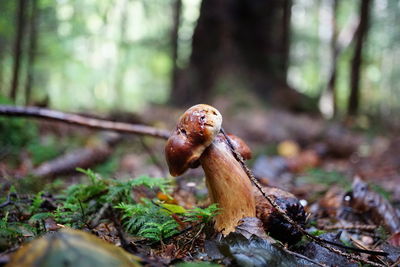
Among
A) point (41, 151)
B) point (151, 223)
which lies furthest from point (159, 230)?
point (41, 151)

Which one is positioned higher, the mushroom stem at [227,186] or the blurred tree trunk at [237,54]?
the blurred tree trunk at [237,54]

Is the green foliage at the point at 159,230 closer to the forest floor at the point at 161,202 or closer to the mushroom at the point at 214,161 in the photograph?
the forest floor at the point at 161,202

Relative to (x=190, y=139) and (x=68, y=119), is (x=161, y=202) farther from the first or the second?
(x=68, y=119)

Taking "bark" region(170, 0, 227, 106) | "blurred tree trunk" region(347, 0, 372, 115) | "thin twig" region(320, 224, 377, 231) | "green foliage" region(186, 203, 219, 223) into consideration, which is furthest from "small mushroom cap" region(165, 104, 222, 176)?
"blurred tree trunk" region(347, 0, 372, 115)

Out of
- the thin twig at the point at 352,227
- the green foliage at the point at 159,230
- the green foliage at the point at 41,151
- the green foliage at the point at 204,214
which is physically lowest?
the green foliage at the point at 41,151

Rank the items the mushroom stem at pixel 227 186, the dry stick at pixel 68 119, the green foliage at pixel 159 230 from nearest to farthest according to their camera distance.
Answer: the green foliage at pixel 159 230 < the mushroom stem at pixel 227 186 < the dry stick at pixel 68 119

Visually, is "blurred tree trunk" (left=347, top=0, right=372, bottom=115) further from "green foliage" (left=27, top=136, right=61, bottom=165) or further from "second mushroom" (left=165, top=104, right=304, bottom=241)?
"second mushroom" (left=165, top=104, right=304, bottom=241)

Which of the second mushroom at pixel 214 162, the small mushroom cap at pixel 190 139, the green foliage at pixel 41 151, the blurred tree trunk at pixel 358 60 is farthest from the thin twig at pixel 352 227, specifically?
the blurred tree trunk at pixel 358 60

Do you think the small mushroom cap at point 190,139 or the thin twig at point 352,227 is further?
the thin twig at point 352,227
